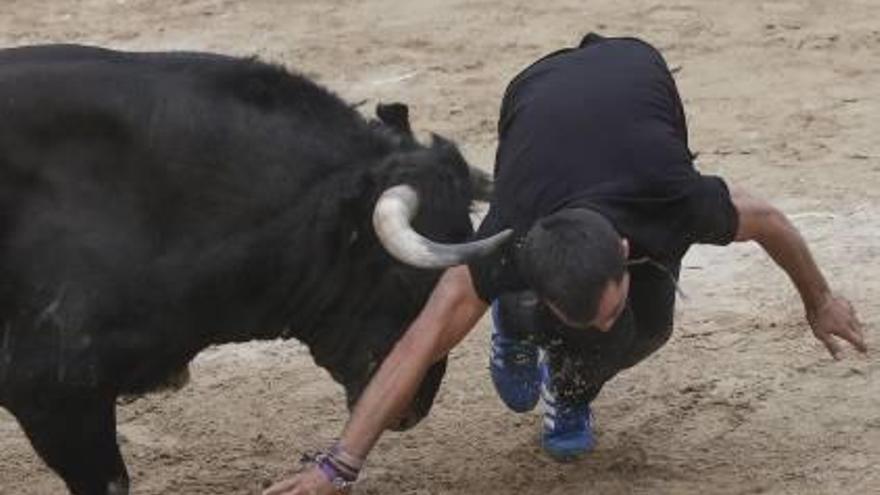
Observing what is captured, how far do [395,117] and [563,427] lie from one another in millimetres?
1148

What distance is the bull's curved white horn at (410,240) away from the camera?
500cm

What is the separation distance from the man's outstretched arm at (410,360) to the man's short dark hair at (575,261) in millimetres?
425

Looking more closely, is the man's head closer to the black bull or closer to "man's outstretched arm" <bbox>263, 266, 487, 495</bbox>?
"man's outstretched arm" <bbox>263, 266, 487, 495</bbox>

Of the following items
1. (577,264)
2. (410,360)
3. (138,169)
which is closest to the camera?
(577,264)

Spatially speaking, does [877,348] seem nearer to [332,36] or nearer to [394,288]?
[394,288]

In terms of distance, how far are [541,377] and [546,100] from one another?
109cm

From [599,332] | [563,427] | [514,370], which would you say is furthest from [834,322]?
[514,370]

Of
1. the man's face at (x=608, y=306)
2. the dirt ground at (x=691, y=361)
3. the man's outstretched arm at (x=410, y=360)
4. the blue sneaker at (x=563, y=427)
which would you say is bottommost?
the dirt ground at (x=691, y=361)

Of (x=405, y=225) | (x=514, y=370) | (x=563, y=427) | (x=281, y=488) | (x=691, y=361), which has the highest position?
(x=405, y=225)

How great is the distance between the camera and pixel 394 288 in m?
5.72

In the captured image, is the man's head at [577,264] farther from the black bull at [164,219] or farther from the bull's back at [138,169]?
the bull's back at [138,169]

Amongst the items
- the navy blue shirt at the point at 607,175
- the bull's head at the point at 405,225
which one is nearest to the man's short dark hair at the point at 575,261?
the navy blue shirt at the point at 607,175

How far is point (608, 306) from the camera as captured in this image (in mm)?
5035

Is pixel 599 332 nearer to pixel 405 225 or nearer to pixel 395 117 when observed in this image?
pixel 405 225
